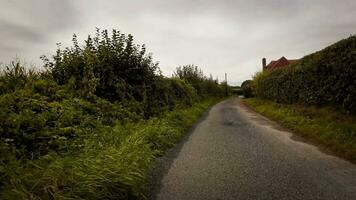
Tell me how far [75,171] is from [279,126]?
11168mm

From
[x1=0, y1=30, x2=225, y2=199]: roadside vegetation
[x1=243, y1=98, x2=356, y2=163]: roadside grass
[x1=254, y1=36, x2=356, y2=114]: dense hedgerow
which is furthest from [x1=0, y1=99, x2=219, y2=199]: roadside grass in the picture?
[x1=254, y1=36, x2=356, y2=114]: dense hedgerow

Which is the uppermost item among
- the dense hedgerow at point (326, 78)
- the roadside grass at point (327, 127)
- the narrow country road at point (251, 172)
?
the dense hedgerow at point (326, 78)

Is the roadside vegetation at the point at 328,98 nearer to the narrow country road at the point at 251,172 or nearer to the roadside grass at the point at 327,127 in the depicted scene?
the roadside grass at the point at 327,127

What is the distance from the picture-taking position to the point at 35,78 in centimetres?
968

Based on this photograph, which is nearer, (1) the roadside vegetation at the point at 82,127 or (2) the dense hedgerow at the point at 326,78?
(1) the roadside vegetation at the point at 82,127

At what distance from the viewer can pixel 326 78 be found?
45.3ft

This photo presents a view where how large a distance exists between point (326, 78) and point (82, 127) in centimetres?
997

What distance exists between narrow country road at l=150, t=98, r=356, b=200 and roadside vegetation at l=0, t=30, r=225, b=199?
540mm

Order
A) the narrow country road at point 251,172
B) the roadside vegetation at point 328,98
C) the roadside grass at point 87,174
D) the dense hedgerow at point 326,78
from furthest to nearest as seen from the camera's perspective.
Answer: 1. the dense hedgerow at point 326,78
2. the roadside vegetation at point 328,98
3. the narrow country road at point 251,172
4. the roadside grass at point 87,174

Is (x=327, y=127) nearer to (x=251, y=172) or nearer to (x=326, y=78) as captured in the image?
(x=326, y=78)

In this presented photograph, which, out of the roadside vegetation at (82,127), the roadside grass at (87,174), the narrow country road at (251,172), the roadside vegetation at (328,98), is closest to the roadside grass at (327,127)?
the roadside vegetation at (328,98)

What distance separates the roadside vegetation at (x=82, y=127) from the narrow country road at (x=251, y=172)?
1.77 ft

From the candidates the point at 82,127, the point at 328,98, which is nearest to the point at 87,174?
the point at 82,127

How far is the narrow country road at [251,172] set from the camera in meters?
5.68
